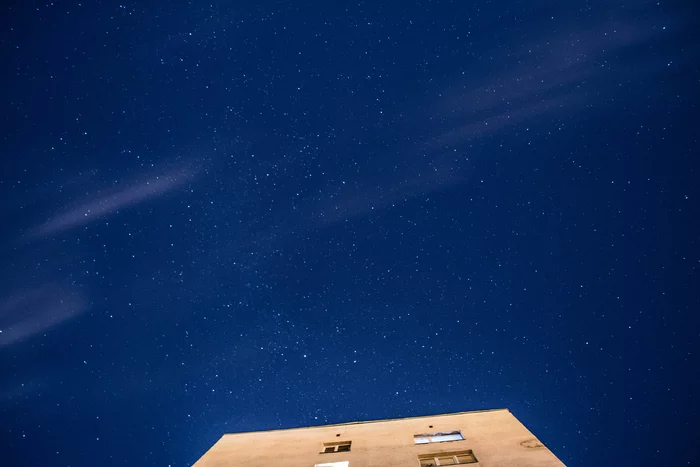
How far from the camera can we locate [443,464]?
6980 millimetres

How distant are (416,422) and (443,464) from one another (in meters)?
1.92

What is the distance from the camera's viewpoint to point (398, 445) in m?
7.59

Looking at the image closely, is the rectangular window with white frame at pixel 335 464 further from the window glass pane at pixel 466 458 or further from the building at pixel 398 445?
the window glass pane at pixel 466 458

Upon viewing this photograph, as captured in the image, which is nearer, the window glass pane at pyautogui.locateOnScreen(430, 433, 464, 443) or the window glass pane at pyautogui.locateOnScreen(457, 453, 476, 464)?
the window glass pane at pyautogui.locateOnScreen(457, 453, 476, 464)

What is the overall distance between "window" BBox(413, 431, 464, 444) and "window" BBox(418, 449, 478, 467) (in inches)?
22.2

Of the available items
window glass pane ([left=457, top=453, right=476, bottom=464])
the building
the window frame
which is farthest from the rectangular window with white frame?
window glass pane ([left=457, top=453, right=476, bottom=464])

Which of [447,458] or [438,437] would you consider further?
[438,437]

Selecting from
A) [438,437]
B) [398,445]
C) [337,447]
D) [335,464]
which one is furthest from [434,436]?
[335,464]

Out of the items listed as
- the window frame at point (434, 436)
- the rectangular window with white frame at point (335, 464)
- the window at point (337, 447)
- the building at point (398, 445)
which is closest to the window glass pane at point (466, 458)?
the building at point (398, 445)

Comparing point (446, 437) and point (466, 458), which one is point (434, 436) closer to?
Answer: point (446, 437)

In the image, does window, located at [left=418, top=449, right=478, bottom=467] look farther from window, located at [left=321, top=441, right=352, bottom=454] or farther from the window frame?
window, located at [left=321, top=441, right=352, bottom=454]

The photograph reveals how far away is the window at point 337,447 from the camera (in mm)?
7937

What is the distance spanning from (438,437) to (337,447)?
1.98 metres

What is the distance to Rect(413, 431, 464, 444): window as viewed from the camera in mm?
7816
